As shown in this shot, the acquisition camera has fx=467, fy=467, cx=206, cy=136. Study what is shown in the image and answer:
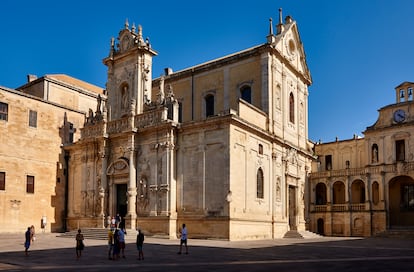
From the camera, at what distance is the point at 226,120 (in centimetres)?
3048

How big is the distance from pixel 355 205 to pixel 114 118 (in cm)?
2501

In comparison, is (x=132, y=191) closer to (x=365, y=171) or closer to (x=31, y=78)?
(x=31, y=78)

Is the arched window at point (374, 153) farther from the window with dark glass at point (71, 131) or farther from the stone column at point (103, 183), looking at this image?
the window with dark glass at point (71, 131)

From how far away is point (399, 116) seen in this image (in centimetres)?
4784

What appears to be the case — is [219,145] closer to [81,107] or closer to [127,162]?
[127,162]

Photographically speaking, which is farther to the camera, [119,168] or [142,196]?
[119,168]

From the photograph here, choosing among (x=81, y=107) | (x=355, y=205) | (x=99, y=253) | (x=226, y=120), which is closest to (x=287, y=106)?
(x=226, y=120)

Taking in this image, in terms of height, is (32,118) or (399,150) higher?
(32,118)

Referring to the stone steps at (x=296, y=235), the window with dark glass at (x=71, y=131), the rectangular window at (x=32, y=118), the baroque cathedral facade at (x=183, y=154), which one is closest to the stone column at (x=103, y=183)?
the baroque cathedral facade at (x=183, y=154)

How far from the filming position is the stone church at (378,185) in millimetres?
45156

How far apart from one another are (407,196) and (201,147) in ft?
84.9

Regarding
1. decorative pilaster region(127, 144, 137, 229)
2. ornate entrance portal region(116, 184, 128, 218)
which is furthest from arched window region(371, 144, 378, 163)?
ornate entrance portal region(116, 184, 128, 218)

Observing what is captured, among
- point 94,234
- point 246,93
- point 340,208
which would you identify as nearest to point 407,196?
point 340,208

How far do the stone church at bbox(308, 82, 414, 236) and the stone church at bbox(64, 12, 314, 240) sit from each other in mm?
6660
